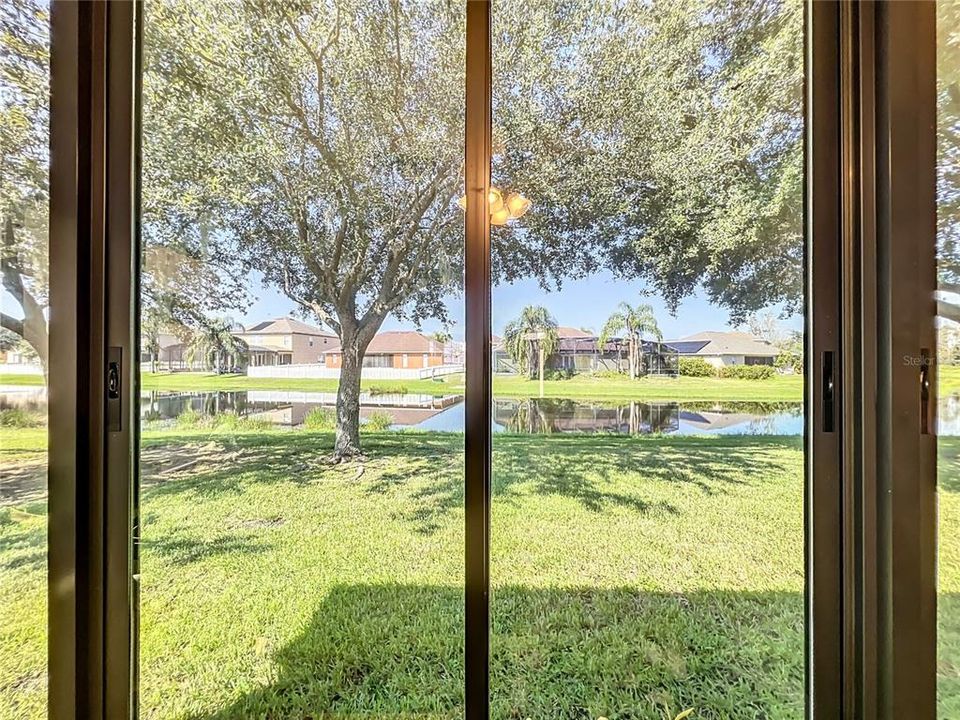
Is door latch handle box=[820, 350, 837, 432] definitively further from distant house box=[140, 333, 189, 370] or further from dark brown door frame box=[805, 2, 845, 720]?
distant house box=[140, 333, 189, 370]

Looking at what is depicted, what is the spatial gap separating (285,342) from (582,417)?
80cm

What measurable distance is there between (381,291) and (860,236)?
111 cm

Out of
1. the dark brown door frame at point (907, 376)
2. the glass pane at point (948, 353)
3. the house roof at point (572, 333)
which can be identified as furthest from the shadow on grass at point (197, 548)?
the glass pane at point (948, 353)

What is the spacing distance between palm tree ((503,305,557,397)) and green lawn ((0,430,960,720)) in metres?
0.20

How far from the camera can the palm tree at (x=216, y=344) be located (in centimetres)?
111

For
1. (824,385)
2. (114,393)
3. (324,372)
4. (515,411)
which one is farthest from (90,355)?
(824,385)

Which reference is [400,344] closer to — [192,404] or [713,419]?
[192,404]

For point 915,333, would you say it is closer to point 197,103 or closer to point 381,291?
point 381,291

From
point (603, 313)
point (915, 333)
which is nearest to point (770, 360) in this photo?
point (915, 333)

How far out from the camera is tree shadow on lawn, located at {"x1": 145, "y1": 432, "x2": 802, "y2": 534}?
40.1 inches

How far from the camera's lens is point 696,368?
102 centimetres

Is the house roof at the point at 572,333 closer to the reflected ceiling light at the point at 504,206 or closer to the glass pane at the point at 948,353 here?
the reflected ceiling light at the point at 504,206

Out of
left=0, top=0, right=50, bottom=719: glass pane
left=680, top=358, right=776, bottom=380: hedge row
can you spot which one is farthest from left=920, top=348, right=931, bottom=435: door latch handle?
left=0, top=0, right=50, bottom=719: glass pane

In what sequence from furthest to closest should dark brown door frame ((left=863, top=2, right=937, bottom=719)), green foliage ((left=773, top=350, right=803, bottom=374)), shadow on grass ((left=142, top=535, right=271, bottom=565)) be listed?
1. shadow on grass ((left=142, top=535, right=271, bottom=565))
2. green foliage ((left=773, top=350, right=803, bottom=374))
3. dark brown door frame ((left=863, top=2, right=937, bottom=719))
